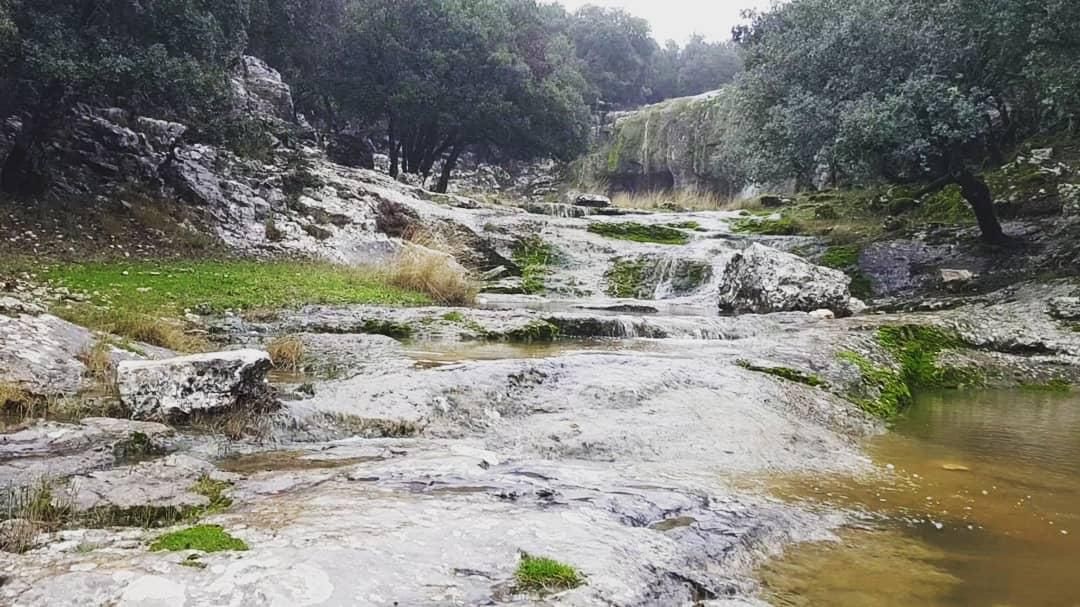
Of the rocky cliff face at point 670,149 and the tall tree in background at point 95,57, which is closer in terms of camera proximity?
the tall tree in background at point 95,57

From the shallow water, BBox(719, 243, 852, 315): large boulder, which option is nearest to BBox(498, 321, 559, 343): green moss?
the shallow water

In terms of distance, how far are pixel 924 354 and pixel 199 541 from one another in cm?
897


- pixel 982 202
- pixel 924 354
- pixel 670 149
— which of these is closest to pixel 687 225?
pixel 982 202

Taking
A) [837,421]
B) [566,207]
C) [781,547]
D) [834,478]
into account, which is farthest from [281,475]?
[566,207]

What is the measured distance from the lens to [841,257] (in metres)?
17.0

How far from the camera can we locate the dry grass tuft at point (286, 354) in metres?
7.45

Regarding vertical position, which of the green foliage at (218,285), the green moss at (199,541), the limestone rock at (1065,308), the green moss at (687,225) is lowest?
the green moss at (199,541)

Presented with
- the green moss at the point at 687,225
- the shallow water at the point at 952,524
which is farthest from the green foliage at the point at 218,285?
the green moss at the point at 687,225

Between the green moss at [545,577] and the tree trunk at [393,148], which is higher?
the tree trunk at [393,148]

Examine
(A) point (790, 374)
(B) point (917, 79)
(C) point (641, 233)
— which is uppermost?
(B) point (917, 79)

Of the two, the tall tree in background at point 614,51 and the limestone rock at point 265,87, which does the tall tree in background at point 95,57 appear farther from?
the tall tree in background at point 614,51

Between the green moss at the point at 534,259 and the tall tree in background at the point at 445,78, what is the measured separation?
13.0m

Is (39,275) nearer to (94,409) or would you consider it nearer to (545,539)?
(94,409)

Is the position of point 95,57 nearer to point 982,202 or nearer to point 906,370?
point 906,370
